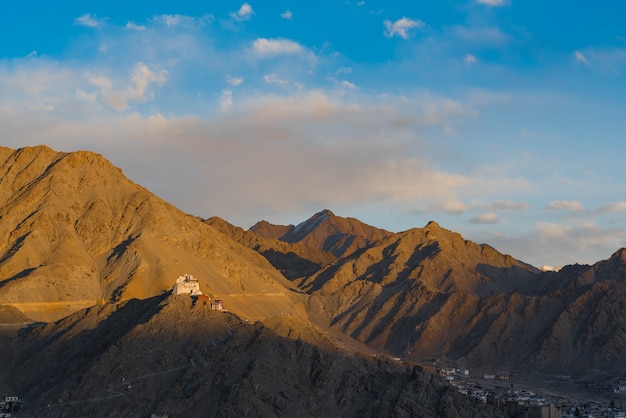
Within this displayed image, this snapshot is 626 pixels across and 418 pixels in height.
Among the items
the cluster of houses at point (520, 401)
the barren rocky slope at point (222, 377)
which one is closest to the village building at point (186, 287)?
the barren rocky slope at point (222, 377)

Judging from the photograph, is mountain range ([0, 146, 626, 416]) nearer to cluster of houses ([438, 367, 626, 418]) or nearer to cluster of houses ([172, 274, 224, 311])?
cluster of houses ([172, 274, 224, 311])

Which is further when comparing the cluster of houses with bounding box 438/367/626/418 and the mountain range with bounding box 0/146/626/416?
the cluster of houses with bounding box 438/367/626/418

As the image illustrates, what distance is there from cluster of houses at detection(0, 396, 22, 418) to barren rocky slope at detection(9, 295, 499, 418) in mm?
1320

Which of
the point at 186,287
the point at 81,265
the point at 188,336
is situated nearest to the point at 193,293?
the point at 186,287

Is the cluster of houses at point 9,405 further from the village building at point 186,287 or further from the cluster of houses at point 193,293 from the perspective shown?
the village building at point 186,287

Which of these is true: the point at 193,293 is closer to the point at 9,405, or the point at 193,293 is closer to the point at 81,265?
the point at 9,405

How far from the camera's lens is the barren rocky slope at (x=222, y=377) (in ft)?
339

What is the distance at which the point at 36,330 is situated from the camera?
13988cm

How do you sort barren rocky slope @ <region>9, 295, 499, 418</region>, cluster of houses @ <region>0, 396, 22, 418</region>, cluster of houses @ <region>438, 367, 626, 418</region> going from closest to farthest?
barren rocky slope @ <region>9, 295, 499, 418</region> < cluster of houses @ <region>438, 367, 626, 418</region> < cluster of houses @ <region>0, 396, 22, 418</region>

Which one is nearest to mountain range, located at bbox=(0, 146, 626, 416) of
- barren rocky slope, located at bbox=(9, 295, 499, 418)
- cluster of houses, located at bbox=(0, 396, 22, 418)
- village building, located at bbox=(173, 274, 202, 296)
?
barren rocky slope, located at bbox=(9, 295, 499, 418)

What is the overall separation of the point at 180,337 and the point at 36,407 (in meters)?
17.0

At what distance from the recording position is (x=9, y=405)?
371ft

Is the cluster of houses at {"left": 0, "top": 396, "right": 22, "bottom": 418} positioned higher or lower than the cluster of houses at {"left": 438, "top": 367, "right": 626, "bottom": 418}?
lower

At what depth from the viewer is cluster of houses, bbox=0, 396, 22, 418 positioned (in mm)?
110800
